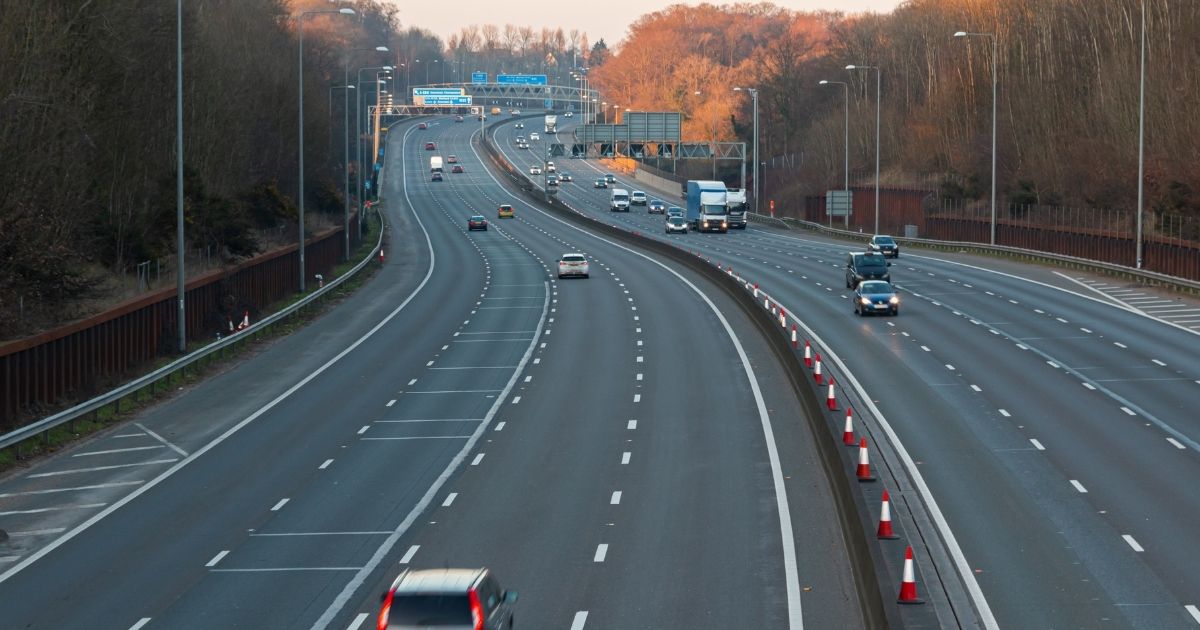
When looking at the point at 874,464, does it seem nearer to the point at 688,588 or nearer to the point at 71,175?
the point at 688,588

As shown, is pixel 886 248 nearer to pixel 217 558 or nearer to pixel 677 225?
pixel 677 225

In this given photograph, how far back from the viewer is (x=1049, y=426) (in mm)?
29875

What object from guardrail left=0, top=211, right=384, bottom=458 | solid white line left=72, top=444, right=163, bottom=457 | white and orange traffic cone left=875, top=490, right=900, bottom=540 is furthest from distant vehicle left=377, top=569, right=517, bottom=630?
solid white line left=72, top=444, right=163, bottom=457

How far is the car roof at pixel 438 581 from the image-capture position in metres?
14.5

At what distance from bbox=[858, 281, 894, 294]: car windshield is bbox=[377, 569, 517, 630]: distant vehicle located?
124ft

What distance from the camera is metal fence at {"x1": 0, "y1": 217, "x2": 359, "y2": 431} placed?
32.0m

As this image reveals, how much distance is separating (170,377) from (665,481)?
17.8 meters

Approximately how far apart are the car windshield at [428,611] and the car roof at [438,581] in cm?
10

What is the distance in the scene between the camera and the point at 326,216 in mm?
97125

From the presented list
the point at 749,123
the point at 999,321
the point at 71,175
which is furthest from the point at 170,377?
the point at 749,123

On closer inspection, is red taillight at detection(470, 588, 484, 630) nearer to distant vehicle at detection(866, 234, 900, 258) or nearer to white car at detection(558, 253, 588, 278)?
white car at detection(558, 253, 588, 278)

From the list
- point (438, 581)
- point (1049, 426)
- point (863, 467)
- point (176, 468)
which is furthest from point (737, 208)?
point (438, 581)

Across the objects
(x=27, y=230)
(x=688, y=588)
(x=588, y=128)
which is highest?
(x=588, y=128)

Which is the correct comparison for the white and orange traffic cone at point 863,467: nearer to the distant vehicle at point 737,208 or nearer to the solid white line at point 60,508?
the solid white line at point 60,508
